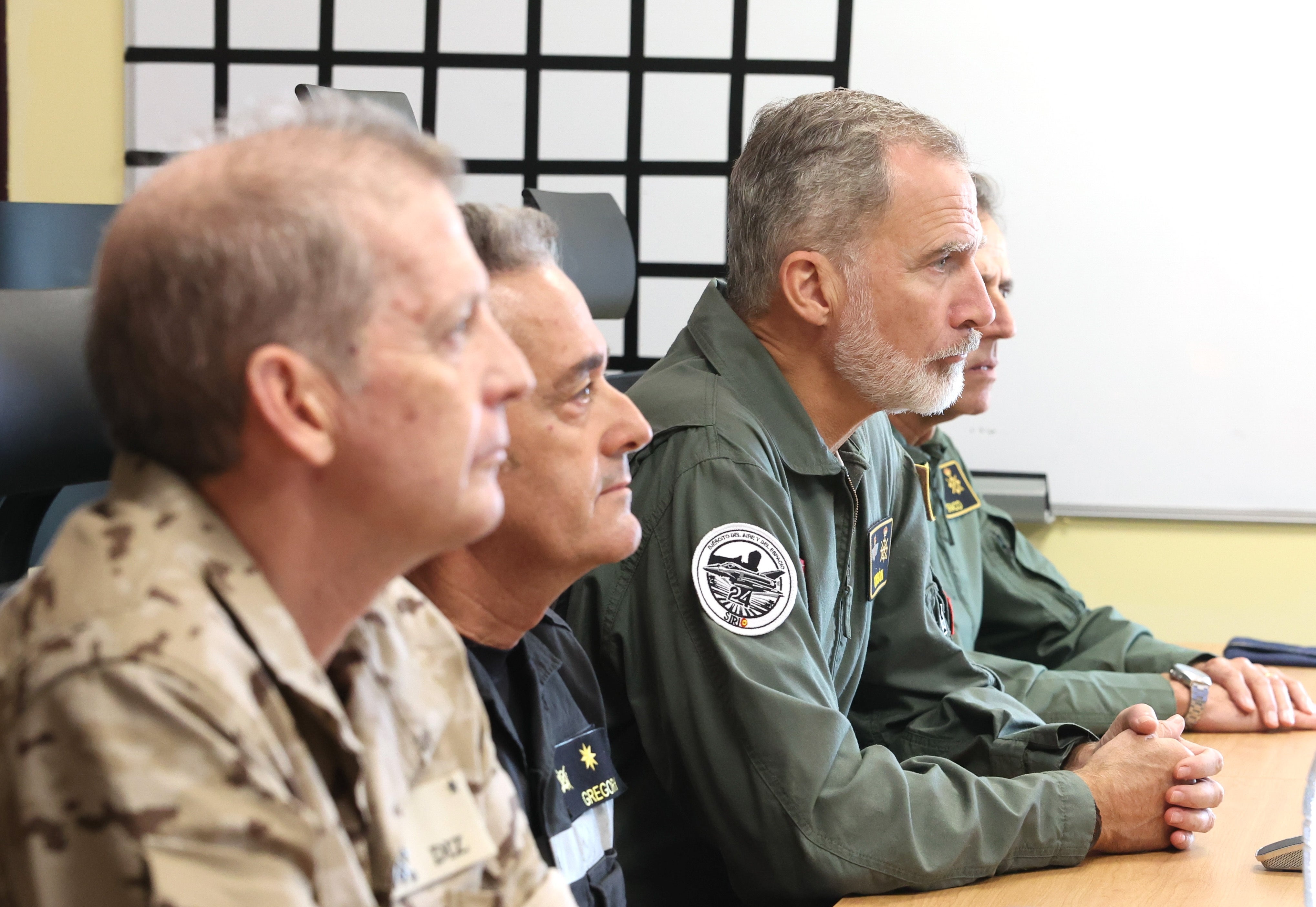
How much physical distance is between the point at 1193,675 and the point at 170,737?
5.45 feet

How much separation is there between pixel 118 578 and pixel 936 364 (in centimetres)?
127

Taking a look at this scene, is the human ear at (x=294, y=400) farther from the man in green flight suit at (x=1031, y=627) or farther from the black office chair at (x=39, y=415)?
the man in green flight suit at (x=1031, y=627)

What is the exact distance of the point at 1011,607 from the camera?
2.33 m

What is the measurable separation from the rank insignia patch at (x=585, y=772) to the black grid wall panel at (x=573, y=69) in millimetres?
2384

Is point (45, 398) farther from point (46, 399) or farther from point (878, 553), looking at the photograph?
point (878, 553)

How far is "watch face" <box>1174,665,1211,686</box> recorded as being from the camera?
71.7 inches

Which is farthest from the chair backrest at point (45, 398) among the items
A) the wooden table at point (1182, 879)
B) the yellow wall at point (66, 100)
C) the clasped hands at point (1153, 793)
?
the yellow wall at point (66, 100)

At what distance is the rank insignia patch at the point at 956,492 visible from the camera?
223 centimetres

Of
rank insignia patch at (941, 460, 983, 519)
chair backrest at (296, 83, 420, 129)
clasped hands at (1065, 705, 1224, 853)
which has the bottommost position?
clasped hands at (1065, 705, 1224, 853)

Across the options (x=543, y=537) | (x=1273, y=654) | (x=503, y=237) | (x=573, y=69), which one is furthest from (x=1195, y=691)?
(x=573, y=69)

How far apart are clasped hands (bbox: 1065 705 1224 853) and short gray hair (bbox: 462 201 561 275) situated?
794 millimetres

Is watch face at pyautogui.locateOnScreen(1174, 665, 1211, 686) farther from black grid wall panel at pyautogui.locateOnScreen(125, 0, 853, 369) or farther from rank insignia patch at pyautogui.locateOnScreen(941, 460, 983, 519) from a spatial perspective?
black grid wall panel at pyautogui.locateOnScreen(125, 0, 853, 369)

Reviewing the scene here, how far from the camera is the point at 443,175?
696 millimetres

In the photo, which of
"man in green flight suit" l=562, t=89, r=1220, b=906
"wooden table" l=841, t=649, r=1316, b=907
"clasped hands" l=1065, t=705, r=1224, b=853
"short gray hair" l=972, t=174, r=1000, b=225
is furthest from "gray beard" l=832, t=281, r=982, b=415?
"short gray hair" l=972, t=174, r=1000, b=225
